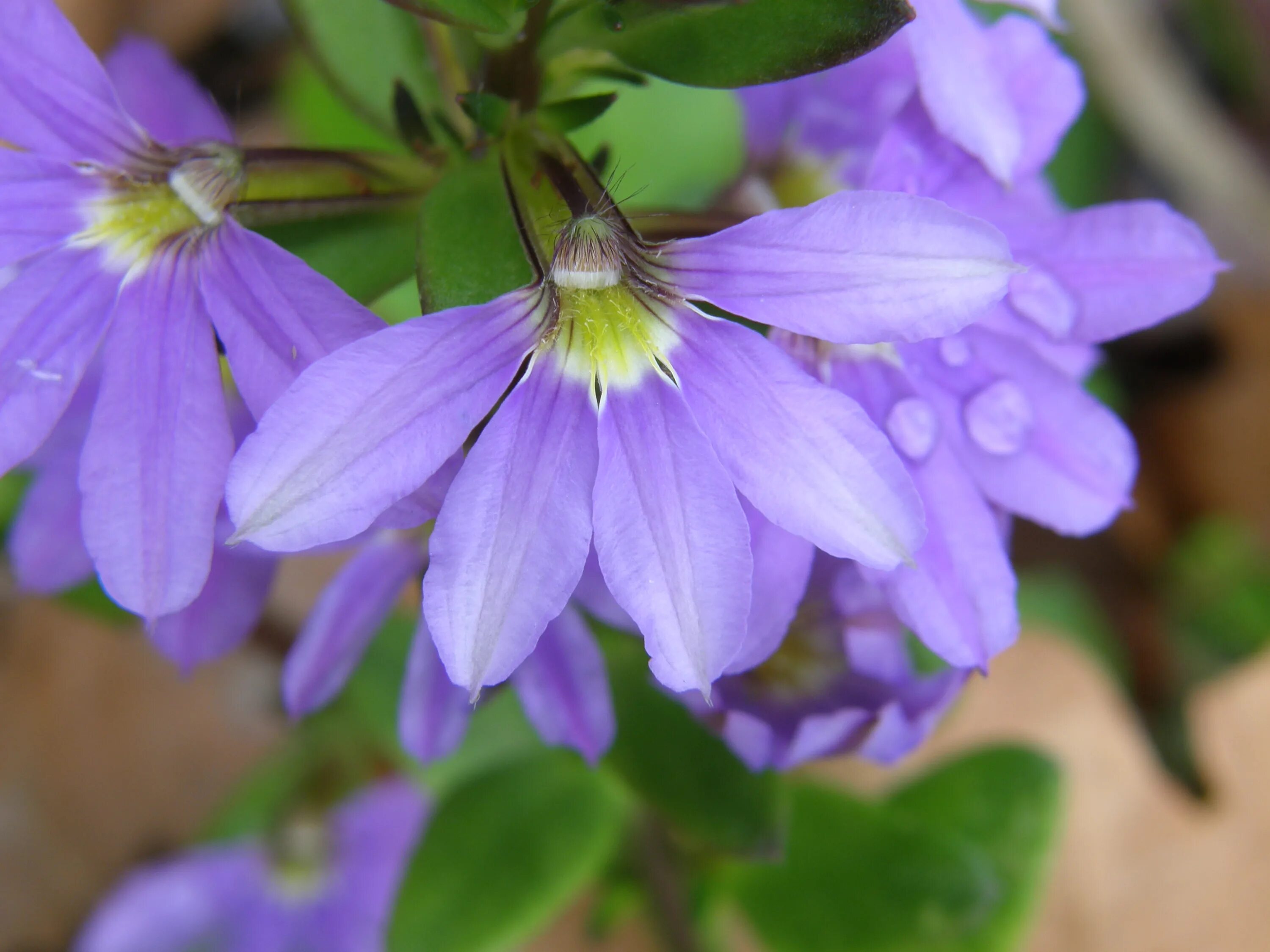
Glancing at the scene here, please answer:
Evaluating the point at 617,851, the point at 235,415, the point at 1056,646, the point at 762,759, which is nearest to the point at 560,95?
the point at 235,415

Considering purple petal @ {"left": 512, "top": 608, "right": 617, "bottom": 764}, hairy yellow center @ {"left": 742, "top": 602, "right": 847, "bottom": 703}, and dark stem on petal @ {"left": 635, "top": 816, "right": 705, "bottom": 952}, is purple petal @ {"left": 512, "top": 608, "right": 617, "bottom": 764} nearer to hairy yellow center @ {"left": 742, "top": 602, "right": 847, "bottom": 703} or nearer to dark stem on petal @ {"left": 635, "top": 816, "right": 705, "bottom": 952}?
hairy yellow center @ {"left": 742, "top": 602, "right": 847, "bottom": 703}

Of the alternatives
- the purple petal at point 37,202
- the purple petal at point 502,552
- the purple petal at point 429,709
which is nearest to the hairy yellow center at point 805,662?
the purple petal at point 429,709

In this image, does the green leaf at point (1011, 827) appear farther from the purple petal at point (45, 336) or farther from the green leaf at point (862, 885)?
the purple petal at point (45, 336)

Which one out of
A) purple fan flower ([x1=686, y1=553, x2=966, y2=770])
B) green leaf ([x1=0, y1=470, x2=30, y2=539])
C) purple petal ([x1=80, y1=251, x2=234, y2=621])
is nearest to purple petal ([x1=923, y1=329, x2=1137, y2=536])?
purple fan flower ([x1=686, y1=553, x2=966, y2=770])

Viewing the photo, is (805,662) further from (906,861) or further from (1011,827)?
(1011,827)

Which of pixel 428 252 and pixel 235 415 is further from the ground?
pixel 428 252

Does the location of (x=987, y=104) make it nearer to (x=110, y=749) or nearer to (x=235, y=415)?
(x=235, y=415)
